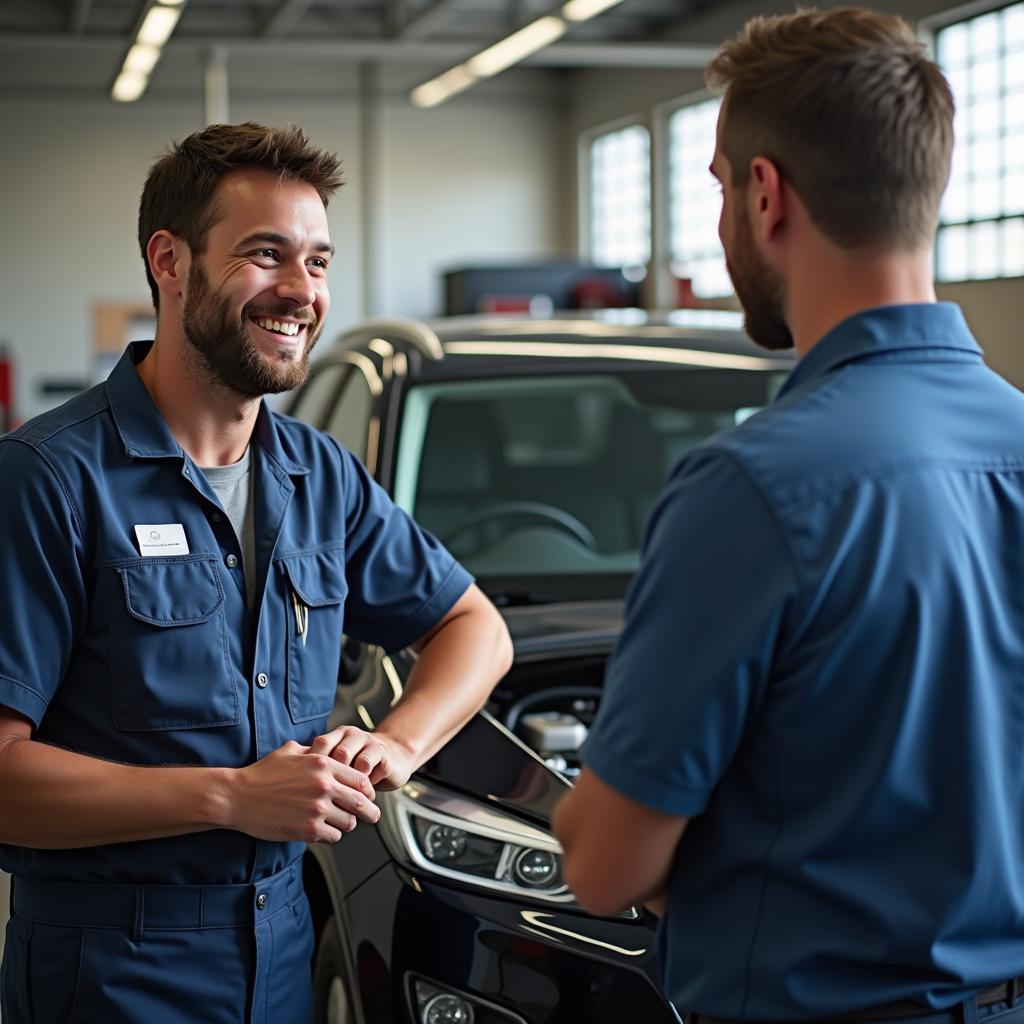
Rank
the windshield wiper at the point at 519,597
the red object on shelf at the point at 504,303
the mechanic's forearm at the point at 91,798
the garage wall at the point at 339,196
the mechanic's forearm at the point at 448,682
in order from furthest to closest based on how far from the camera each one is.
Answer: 1. the garage wall at the point at 339,196
2. the red object on shelf at the point at 504,303
3. the windshield wiper at the point at 519,597
4. the mechanic's forearm at the point at 448,682
5. the mechanic's forearm at the point at 91,798

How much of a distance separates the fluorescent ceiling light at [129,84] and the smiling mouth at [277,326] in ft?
42.4

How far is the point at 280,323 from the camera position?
177cm

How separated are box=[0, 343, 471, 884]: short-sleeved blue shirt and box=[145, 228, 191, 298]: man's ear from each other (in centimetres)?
11

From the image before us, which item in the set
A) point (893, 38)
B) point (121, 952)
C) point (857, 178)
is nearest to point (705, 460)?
point (857, 178)

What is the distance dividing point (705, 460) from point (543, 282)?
15209 millimetres

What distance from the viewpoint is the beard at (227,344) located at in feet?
5.66

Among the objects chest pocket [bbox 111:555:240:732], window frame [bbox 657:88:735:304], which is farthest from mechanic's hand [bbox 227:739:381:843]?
window frame [bbox 657:88:735:304]

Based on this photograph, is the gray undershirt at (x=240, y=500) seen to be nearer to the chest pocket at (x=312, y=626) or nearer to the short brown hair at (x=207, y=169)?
the chest pocket at (x=312, y=626)

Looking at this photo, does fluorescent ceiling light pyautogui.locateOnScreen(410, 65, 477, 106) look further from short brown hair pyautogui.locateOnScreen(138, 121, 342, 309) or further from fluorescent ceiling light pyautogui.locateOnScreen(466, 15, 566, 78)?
short brown hair pyautogui.locateOnScreen(138, 121, 342, 309)

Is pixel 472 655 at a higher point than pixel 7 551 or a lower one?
lower

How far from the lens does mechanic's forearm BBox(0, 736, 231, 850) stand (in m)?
1.55

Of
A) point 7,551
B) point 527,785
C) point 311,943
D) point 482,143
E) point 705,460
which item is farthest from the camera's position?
point 482,143

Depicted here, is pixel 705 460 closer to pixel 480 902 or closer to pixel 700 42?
pixel 480 902

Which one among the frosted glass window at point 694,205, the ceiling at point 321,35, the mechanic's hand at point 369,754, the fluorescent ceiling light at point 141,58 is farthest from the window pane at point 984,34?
the mechanic's hand at point 369,754
